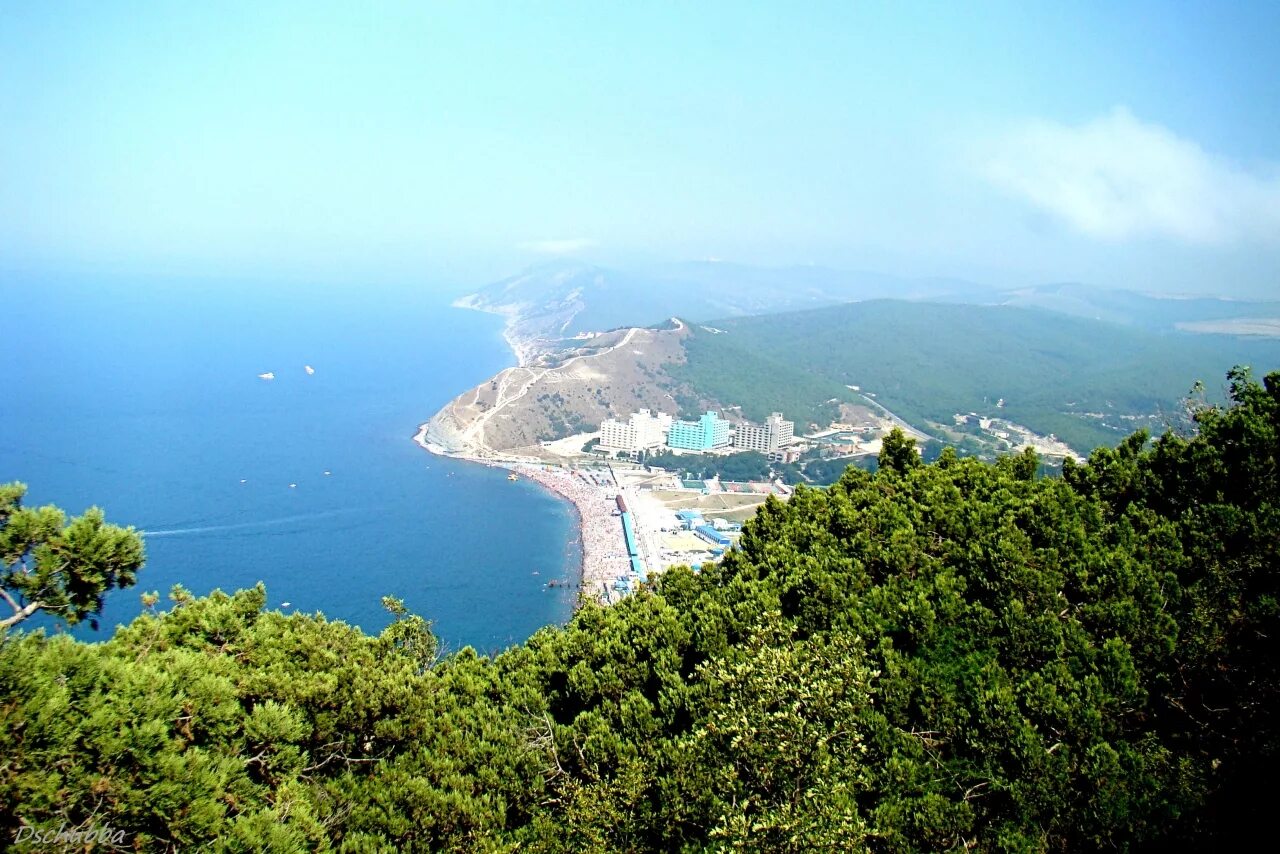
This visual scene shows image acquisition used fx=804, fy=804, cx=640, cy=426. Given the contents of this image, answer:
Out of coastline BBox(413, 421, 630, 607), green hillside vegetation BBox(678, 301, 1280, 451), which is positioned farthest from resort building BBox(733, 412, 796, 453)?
coastline BBox(413, 421, 630, 607)

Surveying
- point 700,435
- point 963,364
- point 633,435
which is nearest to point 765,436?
point 700,435

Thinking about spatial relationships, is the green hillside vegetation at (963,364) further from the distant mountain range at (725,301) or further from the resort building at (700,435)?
the distant mountain range at (725,301)

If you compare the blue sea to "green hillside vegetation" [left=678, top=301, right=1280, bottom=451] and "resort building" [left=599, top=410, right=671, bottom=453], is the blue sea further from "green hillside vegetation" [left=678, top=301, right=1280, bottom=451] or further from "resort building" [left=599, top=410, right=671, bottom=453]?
"green hillside vegetation" [left=678, top=301, right=1280, bottom=451]

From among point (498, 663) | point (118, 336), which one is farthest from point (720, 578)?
point (118, 336)

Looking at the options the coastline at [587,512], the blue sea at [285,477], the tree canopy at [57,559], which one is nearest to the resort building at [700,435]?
the coastline at [587,512]

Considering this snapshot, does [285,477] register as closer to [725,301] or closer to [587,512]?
[587,512]
